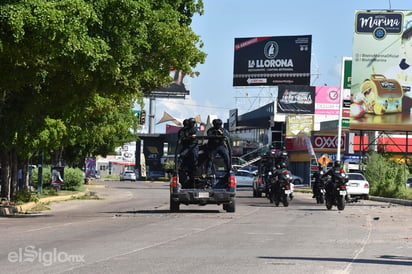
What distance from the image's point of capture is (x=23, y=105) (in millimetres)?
25781

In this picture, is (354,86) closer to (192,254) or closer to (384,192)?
(384,192)

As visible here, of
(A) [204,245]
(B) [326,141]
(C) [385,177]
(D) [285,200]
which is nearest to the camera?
(A) [204,245]

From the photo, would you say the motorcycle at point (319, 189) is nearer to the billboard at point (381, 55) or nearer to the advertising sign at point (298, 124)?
the billboard at point (381, 55)

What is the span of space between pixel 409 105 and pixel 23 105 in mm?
34066

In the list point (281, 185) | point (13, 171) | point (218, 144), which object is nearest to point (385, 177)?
point (281, 185)

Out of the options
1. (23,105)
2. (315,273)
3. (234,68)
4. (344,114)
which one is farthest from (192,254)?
(234,68)

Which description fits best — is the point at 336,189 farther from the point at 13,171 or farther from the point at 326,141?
the point at 326,141

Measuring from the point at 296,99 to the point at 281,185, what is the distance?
66.8 meters

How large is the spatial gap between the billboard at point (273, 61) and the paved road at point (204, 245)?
62.7 meters

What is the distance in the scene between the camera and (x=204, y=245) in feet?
47.9

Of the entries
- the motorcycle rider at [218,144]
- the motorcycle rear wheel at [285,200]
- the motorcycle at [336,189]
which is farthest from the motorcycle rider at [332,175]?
the motorcycle rider at [218,144]

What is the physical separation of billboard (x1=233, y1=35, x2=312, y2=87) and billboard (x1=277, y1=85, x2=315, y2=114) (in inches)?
356

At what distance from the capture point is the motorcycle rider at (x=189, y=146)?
2495cm

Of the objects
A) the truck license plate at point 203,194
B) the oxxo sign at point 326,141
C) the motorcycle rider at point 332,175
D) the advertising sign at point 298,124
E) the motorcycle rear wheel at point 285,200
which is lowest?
the motorcycle rear wheel at point 285,200
